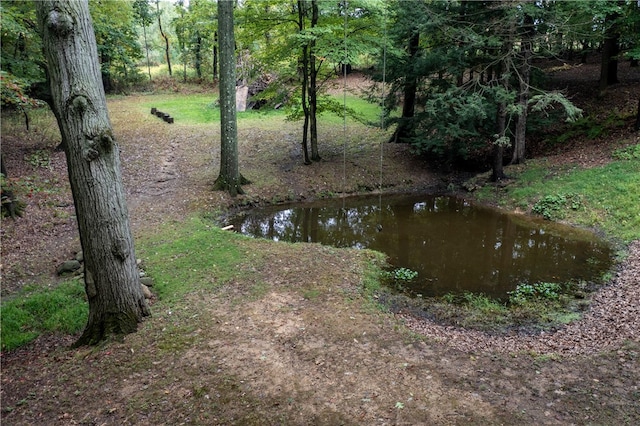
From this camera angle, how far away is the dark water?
8.53m

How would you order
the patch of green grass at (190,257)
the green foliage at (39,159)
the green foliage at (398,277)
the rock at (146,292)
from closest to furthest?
the rock at (146,292), the patch of green grass at (190,257), the green foliage at (398,277), the green foliage at (39,159)

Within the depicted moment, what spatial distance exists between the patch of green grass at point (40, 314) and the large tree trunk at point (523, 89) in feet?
38.6

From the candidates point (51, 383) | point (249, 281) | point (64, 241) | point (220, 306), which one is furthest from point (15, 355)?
point (64, 241)

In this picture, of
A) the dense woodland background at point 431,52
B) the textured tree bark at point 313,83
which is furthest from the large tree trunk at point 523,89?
the textured tree bark at point 313,83

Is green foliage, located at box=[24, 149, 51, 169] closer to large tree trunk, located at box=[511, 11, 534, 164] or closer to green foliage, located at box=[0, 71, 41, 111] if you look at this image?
green foliage, located at box=[0, 71, 41, 111]

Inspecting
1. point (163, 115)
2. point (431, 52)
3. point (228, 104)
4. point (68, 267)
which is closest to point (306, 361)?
point (68, 267)

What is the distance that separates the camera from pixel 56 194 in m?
11.2

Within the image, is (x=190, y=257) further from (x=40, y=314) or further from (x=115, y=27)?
(x=115, y=27)

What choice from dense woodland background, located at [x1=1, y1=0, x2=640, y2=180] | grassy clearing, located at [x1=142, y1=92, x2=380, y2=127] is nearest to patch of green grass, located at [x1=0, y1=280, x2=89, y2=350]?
dense woodland background, located at [x1=1, y1=0, x2=640, y2=180]

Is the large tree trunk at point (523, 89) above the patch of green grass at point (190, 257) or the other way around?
above

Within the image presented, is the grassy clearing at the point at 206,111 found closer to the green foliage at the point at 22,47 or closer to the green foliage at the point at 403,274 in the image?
the green foliage at the point at 22,47

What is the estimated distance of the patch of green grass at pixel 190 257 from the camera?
7.32 metres

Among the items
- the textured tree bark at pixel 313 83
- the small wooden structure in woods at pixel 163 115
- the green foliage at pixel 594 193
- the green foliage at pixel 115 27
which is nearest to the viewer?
the green foliage at pixel 594 193

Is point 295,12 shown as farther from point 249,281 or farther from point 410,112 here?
point 249,281
